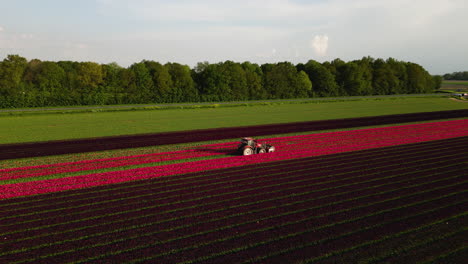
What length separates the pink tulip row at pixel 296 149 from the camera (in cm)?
1694

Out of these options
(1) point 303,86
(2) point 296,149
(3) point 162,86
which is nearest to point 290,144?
(2) point 296,149

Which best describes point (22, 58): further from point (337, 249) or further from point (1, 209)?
point (337, 249)

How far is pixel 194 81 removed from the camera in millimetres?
83125

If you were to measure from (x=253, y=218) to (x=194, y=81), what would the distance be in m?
73.6

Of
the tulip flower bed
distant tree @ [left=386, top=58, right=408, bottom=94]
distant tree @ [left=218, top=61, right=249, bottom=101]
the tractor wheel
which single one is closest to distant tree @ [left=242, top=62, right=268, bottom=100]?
distant tree @ [left=218, top=61, right=249, bottom=101]

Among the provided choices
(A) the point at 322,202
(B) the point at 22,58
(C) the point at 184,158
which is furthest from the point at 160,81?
(A) the point at 322,202

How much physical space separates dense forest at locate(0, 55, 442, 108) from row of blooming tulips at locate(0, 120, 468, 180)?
4861 cm

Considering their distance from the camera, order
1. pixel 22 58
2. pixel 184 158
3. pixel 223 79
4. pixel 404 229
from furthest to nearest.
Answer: pixel 223 79
pixel 22 58
pixel 184 158
pixel 404 229

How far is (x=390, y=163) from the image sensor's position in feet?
68.7

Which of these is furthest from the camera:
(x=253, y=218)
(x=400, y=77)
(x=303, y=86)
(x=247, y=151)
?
(x=400, y=77)

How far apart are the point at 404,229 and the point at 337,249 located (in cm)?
339

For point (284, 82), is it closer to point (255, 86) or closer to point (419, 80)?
point (255, 86)

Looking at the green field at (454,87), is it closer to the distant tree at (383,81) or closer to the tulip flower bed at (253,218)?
the distant tree at (383,81)

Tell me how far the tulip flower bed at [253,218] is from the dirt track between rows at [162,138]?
949 centimetres
